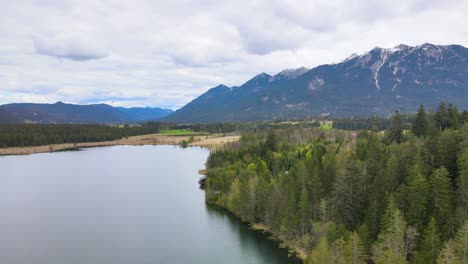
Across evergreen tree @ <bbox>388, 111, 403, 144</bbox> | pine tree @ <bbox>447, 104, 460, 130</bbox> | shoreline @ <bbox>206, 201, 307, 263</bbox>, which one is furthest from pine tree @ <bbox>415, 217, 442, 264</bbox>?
evergreen tree @ <bbox>388, 111, 403, 144</bbox>

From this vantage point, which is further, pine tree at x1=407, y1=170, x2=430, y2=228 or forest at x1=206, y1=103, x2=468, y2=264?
pine tree at x1=407, y1=170, x2=430, y2=228

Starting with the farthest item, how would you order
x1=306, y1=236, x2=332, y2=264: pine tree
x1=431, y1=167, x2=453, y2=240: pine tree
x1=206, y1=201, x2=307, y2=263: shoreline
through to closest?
x1=206, y1=201, x2=307, y2=263: shoreline
x1=431, y1=167, x2=453, y2=240: pine tree
x1=306, y1=236, x2=332, y2=264: pine tree

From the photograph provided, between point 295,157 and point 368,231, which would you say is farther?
point 295,157

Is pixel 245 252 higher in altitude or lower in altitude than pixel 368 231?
lower

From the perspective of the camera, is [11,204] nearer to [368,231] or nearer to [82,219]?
[82,219]

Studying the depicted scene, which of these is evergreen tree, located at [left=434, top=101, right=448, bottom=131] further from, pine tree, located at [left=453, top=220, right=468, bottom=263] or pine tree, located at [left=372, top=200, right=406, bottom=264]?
pine tree, located at [left=453, top=220, right=468, bottom=263]

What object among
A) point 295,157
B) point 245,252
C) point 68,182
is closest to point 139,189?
point 68,182
